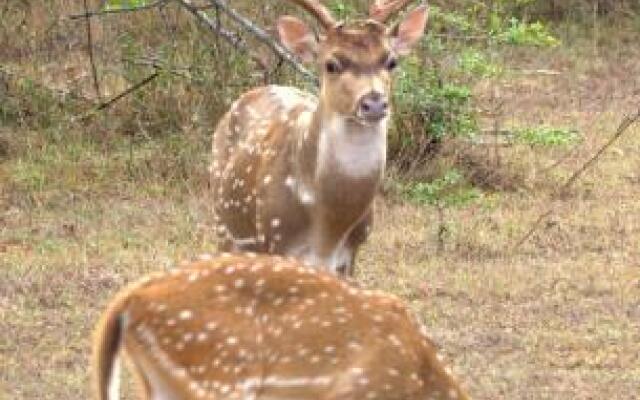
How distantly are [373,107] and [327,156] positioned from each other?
0.43 m

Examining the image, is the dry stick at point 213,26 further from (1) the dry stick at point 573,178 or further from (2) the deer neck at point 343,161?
(2) the deer neck at point 343,161

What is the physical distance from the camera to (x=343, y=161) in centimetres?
755

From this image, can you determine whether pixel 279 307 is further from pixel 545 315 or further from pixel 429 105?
pixel 429 105

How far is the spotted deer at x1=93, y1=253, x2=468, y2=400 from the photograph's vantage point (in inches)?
208

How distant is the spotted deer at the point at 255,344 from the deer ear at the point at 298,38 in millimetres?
2663

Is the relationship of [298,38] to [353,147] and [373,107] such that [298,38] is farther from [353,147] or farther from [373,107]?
[373,107]

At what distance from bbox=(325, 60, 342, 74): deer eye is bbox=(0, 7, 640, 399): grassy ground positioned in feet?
4.32

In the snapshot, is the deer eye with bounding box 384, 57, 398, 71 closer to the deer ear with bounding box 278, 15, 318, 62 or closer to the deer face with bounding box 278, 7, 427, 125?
the deer face with bounding box 278, 7, 427, 125

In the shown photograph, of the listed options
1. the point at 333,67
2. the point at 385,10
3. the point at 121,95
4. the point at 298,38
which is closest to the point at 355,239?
the point at 333,67

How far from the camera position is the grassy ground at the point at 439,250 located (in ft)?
26.3

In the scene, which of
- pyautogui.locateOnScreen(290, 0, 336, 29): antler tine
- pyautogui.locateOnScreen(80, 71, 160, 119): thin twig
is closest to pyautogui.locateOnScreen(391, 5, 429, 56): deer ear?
pyautogui.locateOnScreen(290, 0, 336, 29): antler tine

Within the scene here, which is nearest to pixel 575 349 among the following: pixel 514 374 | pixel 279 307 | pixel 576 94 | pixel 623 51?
pixel 514 374

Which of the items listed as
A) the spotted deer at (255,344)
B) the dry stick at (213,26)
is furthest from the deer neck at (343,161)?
the dry stick at (213,26)

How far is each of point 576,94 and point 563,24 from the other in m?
1.71
